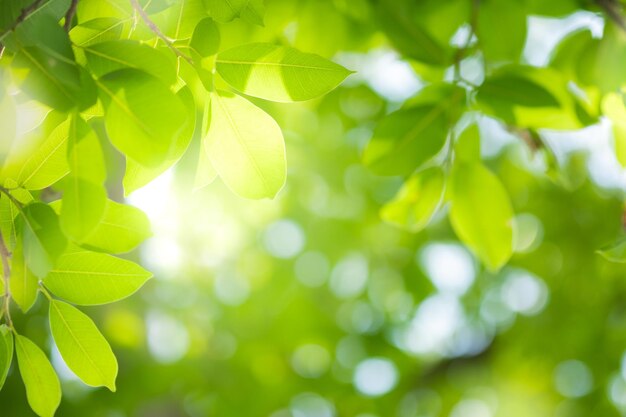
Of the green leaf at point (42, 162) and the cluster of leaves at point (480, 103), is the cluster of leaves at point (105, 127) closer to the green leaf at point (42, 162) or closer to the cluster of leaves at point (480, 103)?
the green leaf at point (42, 162)

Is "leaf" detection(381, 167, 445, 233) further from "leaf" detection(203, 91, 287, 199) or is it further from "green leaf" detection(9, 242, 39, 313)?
"green leaf" detection(9, 242, 39, 313)

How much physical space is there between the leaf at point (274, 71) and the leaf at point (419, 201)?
0.64 metres

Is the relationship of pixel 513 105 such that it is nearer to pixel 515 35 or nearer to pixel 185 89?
pixel 515 35

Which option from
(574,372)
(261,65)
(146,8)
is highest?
(146,8)

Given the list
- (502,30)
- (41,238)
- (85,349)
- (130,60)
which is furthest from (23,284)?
(502,30)

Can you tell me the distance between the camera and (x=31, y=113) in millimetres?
832

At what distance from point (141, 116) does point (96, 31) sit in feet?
0.74

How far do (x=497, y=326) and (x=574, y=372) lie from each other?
718 mm

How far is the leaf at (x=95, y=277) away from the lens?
920 mm

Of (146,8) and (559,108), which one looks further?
(559,108)

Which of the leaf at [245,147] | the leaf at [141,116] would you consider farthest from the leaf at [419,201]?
the leaf at [141,116]

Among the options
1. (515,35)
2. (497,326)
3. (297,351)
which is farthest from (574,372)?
(515,35)

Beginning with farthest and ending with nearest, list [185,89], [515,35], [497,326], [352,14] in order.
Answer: [497,326], [352,14], [515,35], [185,89]

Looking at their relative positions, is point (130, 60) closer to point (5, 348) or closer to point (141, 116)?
point (141, 116)
